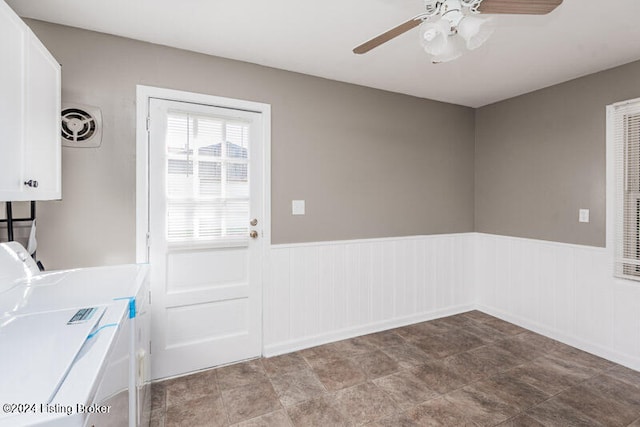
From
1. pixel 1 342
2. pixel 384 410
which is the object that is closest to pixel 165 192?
pixel 1 342

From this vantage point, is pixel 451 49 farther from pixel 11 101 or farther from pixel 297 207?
pixel 11 101

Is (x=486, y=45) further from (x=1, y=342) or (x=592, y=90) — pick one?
(x=1, y=342)

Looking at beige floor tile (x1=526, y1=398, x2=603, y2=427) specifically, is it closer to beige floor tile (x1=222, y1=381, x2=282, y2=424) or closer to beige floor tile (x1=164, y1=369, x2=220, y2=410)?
beige floor tile (x1=222, y1=381, x2=282, y2=424)

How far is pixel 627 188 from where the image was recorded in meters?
2.64

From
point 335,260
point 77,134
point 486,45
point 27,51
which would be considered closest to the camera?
point 27,51

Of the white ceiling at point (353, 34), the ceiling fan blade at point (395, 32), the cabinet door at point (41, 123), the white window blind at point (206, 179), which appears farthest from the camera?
the white window blind at point (206, 179)

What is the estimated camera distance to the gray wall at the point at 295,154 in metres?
2.15

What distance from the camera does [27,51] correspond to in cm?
152

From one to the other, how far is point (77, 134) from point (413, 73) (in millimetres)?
2696

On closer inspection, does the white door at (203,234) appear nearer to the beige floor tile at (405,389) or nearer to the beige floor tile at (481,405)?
the beige floor tile at (405,389)

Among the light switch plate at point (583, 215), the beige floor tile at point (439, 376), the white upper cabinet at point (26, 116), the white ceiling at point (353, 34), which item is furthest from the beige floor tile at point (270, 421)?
the light switch plate at point (583, 215)

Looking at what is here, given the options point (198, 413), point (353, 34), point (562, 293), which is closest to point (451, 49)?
point (353, 34)

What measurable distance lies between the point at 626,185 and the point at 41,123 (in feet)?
Answer: 13.6

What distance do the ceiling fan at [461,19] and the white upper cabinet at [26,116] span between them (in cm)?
174
